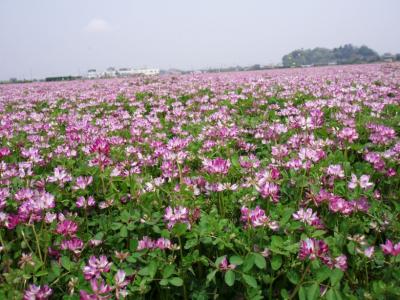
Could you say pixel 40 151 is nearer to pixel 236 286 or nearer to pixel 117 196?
pixel 117 196

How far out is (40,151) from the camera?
4383mm

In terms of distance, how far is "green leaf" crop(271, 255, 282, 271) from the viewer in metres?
1.98

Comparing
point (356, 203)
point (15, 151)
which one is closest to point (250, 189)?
point (356, 203)

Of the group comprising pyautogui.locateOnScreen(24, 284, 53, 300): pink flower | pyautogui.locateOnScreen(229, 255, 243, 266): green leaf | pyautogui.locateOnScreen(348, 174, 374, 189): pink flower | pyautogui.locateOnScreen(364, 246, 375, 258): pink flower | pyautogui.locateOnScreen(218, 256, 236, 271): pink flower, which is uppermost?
pyautogui.locateOnScreen(348, 174, 374, 189): pink flower

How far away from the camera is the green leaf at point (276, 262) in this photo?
1980mm

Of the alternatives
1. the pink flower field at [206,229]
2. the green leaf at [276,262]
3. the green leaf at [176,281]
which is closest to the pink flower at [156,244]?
the pink flower field at [206,229]

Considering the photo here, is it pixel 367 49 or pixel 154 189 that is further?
pixel 367 49

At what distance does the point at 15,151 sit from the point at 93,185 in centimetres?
219

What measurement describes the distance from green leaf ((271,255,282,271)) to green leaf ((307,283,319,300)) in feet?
0.72

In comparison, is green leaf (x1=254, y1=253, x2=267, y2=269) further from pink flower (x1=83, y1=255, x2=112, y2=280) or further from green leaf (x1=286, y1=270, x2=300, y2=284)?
pink flower (x1=83, y1=255, x2=112, y2=280)

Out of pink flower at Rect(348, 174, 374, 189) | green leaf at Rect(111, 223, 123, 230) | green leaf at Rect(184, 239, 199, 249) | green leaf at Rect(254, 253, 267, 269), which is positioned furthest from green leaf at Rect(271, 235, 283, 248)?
green leaf at Rect(111, 223, 123, 230)

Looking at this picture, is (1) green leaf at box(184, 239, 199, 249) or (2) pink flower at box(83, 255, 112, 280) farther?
(1) green leaf at box(184, 239, 199, 249)

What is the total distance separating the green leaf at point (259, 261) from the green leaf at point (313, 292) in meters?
0.28

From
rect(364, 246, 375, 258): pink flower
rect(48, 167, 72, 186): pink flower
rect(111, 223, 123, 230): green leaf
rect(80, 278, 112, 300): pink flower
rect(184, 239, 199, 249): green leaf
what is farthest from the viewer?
rect(48, 167, 72, 186): pink flower
